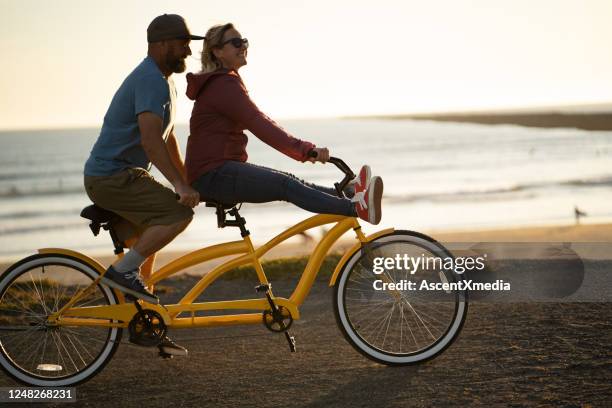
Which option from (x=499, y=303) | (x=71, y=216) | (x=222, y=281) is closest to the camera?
(x=499, y=303)

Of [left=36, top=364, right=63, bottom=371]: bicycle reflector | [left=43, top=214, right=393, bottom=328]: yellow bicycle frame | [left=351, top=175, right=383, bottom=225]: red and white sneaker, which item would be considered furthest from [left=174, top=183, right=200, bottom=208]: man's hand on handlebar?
[left=36, top=364, right=63, bottom=371]: bicycle reflector

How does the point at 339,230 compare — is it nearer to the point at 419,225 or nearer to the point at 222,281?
the point at 222,281

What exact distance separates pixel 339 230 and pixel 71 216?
2169 centimetres

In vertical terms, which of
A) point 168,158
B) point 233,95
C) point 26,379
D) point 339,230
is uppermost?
point 233,95

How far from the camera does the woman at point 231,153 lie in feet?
16.8

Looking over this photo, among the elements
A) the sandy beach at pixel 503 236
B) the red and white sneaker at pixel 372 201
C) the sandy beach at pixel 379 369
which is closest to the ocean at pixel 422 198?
the sandy beach at pixel 503 236

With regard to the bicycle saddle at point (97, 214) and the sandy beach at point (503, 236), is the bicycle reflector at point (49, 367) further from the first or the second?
the sandy beach at point (503, 236)

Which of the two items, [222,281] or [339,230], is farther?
[222,281]

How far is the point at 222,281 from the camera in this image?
9227mm

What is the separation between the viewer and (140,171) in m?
5.24

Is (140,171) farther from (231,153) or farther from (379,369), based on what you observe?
(379,369)

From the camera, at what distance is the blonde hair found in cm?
525

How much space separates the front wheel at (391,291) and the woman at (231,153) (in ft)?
1.24

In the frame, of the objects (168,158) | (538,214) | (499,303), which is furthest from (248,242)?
(538,214)
